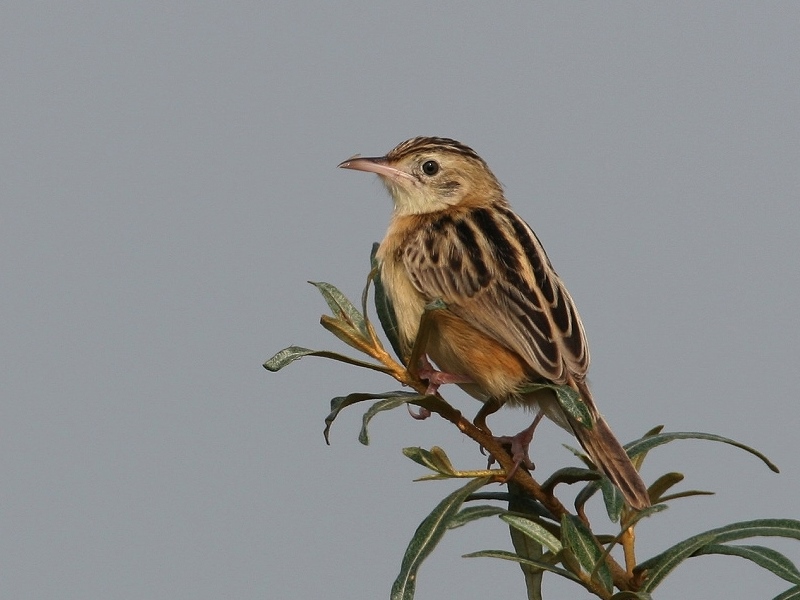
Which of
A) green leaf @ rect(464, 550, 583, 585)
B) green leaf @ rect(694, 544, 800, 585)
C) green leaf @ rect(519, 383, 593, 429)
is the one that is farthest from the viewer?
green leaf @ rect(519, 383, 593, 429)

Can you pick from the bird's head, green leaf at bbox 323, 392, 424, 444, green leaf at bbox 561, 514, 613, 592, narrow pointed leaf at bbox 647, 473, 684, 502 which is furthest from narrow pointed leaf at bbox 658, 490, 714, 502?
the bird's head

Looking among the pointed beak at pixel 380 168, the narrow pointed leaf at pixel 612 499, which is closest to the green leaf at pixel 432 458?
the narrow pointed leaf at pixel 612 499

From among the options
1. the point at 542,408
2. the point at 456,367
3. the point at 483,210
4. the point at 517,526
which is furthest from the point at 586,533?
the point at 483,210

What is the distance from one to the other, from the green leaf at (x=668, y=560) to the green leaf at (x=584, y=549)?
18cm

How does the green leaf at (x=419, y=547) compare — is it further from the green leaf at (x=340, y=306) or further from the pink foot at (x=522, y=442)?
the green leaf at (x=340, y=306)

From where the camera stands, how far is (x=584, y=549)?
314 cm

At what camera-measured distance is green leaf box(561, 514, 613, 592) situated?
3.12 meters

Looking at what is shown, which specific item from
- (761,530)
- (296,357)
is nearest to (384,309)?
(296,357)

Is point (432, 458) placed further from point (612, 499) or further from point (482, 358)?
point (482, 358)

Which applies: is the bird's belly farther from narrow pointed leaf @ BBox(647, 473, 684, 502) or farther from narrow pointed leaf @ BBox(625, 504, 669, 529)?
narrow pointed leaf @ BBox(625, 504, 669, 529)

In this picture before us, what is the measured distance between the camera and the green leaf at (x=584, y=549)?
3.12 meters

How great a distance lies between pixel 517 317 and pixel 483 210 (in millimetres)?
1064

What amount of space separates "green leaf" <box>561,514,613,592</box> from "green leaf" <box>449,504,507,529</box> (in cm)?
26

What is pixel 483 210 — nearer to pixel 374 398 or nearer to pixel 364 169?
pixel 364 169
